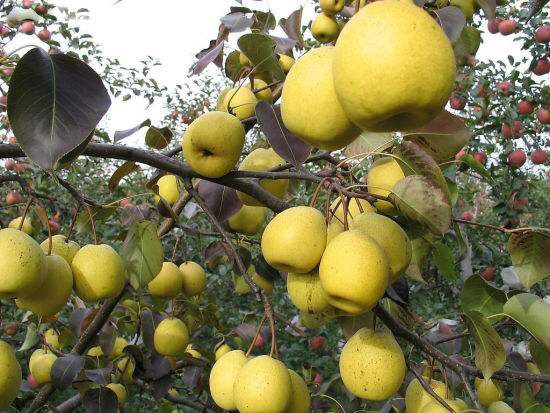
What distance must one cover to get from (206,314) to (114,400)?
0.51 m

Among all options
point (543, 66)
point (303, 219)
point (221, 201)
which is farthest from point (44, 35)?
point (303, 219)

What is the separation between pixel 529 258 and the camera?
49.4 inches

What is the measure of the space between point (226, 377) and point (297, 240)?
0.37m

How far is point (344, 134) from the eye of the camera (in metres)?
0.79

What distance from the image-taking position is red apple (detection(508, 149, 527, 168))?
154 inches

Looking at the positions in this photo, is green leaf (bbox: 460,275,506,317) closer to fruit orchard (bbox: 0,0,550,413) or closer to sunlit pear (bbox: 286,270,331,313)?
fruit orchard (bbox: 0,0,550,413)

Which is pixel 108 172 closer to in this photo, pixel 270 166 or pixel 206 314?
pixel 206 314

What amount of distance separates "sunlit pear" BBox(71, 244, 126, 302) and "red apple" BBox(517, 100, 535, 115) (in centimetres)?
355

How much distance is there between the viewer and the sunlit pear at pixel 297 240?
92 cm

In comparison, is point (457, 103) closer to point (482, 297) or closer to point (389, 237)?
point (482, 297)

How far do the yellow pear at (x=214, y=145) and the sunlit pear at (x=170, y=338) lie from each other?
0.88 metres

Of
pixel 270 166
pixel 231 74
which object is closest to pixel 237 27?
pixel 231 74

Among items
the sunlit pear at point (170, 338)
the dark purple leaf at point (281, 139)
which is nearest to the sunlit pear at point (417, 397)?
the dark purple leaf at point (281, 139)

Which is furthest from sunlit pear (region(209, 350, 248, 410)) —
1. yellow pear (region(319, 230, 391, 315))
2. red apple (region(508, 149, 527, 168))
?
red apple (region(508, 149, 527, 168))
